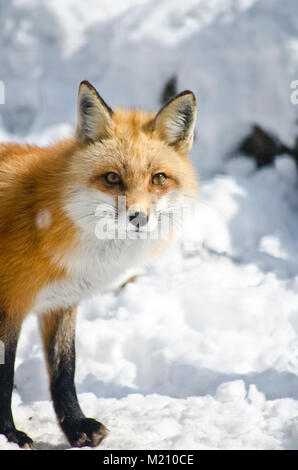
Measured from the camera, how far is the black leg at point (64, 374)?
2.48 meters

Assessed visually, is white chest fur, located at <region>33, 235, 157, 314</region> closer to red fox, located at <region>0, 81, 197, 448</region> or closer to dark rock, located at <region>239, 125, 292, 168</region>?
red fox, located at <region>0, 81, 197, 448</region>

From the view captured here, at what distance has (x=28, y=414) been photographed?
9.03 feet

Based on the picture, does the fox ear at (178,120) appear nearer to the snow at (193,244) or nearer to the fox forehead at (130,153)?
the fox forehead at (130,153)

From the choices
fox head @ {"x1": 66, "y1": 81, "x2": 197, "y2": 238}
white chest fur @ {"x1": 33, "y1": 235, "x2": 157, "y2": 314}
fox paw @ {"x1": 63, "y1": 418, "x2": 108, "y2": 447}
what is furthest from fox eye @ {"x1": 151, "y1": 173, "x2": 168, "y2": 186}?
fox paw @ {"x1": 63, "y1": 418, "x2": 108, "y2": 447}

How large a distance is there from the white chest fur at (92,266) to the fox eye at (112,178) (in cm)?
26

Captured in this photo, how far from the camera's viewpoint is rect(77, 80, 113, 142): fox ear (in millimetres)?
Result: 2250

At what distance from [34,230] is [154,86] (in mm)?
3114

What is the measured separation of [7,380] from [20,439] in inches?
10.6

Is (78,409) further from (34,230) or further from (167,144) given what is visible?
(167,144)

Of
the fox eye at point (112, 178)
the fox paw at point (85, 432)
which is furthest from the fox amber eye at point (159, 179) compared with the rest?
the fox paw at point (85, 432)

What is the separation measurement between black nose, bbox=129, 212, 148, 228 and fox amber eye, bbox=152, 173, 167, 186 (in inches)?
9.1

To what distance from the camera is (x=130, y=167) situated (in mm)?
2168

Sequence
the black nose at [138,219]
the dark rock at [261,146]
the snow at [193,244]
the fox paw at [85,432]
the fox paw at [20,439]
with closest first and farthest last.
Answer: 1. the black nose at [138,219]
2. the fox paw at [20,439]
3. the fox paw at [85,432]
4. the snow at [193,244]
5. the dark rock at [261,146]
